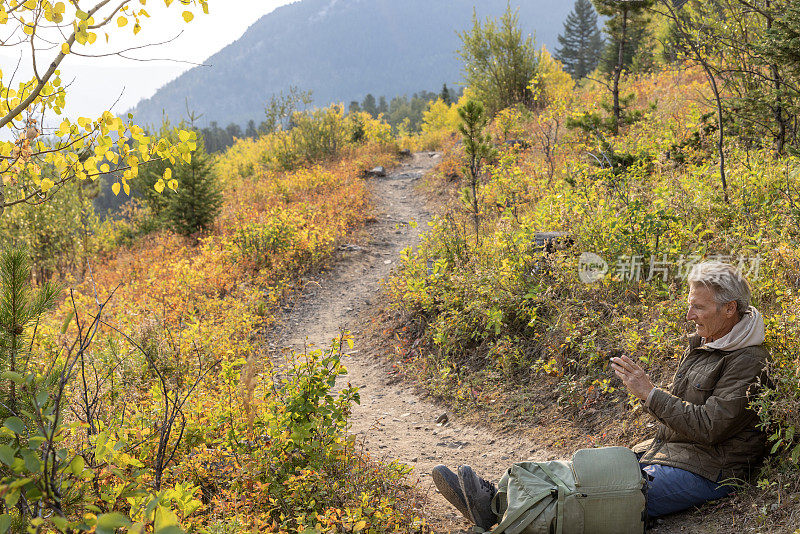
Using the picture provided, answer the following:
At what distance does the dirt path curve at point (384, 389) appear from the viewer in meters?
3.96

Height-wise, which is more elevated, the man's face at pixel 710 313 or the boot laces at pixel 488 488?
the man's face at pixel 710 313

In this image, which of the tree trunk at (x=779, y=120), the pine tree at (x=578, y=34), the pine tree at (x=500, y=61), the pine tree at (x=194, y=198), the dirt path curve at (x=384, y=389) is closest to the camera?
the dirt path curve at (x=384, y=389)

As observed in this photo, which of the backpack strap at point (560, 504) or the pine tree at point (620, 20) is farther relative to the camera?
the pine tree at point (620, 20)

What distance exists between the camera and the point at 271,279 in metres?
8.91

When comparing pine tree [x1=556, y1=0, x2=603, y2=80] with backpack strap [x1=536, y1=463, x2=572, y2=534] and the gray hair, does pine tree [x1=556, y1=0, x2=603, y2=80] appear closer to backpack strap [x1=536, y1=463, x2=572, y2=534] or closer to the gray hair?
the gray hair

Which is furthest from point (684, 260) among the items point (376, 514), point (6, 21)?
point (6, 21)

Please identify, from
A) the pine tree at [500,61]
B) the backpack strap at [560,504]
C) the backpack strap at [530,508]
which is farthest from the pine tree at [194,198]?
the backpack strap at [560,504]

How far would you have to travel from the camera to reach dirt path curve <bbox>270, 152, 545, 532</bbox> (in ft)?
13.0

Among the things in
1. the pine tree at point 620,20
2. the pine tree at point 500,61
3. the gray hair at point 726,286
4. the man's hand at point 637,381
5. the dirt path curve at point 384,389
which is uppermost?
the pine tree at point 500,61

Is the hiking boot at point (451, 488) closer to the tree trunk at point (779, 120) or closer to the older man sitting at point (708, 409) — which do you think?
the older man sitting at point (708, 409)

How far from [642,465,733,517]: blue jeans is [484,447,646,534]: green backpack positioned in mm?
190

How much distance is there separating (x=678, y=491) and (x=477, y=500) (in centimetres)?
108

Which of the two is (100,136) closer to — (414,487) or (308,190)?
(414,487)

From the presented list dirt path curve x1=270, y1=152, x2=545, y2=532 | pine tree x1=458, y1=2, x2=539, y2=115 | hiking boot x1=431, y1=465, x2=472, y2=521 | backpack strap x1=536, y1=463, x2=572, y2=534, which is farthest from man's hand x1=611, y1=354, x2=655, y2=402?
pine tree x1=458, y1=2, x2=539, y2=115
